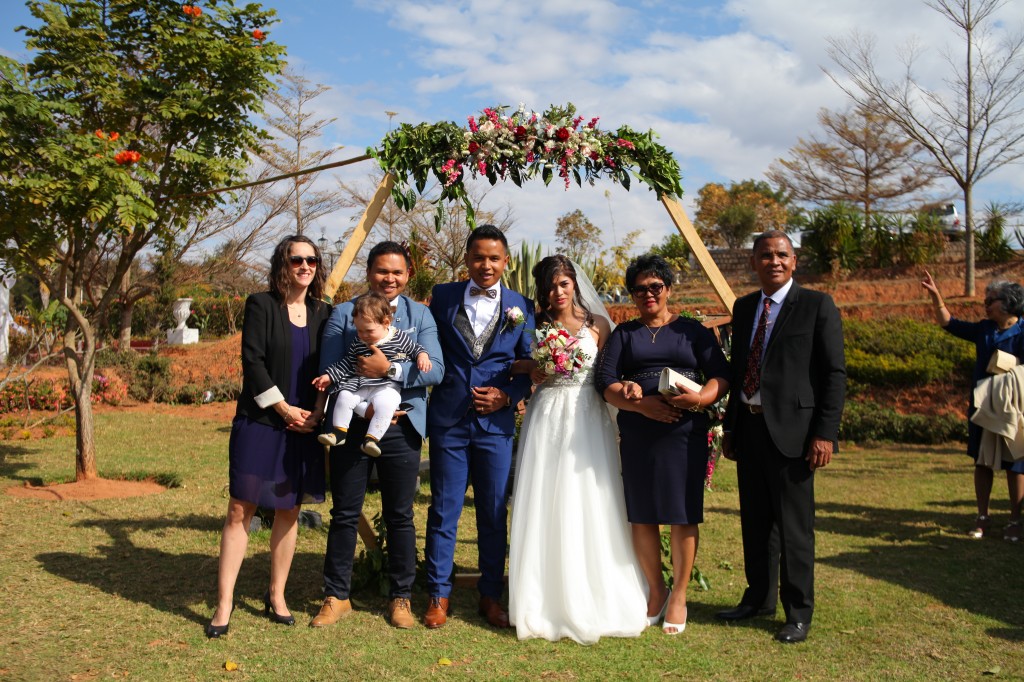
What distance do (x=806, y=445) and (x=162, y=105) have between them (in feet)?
20.0

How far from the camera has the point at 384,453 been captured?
4.51 metres

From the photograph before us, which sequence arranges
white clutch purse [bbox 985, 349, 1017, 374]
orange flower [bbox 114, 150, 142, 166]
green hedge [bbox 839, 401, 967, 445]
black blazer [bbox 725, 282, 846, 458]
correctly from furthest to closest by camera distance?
green hedge [bbox 839, 401, 967, 445]
orange flower [bbox 114, 150, 142, 166]
white clutch purse [bbox 985, 349, 1017, 374]
black blazer [bbox 725, 282, 846, 458]

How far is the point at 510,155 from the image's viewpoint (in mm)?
5285

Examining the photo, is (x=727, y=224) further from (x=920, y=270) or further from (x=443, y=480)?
(x=443, y=480)

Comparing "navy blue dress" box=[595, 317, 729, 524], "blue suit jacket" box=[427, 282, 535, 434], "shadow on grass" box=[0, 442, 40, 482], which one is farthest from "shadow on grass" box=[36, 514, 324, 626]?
"shadow on grass" box=[0, 442, 40, 482]

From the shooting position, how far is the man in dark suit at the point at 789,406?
4426 millimetres

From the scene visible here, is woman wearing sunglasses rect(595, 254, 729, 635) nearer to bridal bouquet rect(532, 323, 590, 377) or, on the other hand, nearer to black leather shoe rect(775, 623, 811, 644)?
bridal bouquet rect(532, 323, 590, 377)

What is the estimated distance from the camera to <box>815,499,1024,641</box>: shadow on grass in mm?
5141

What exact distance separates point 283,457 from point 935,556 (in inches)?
190

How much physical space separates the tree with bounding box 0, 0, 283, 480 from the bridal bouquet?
13.7ft

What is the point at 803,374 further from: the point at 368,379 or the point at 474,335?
the point at 368,379

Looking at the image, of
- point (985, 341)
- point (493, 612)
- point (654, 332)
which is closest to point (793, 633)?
point (493, 612)

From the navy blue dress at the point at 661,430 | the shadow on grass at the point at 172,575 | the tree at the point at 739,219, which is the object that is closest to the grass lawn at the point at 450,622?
the shadow on grass at the point at 172,575

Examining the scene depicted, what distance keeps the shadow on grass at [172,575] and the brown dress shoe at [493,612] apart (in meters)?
0.99
